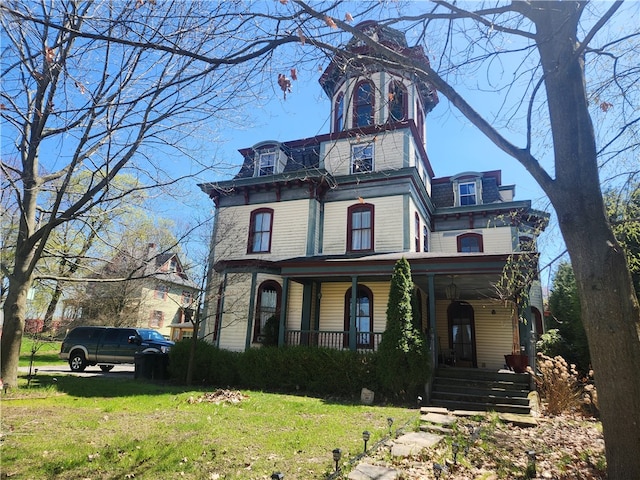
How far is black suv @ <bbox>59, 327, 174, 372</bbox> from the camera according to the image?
15.5m

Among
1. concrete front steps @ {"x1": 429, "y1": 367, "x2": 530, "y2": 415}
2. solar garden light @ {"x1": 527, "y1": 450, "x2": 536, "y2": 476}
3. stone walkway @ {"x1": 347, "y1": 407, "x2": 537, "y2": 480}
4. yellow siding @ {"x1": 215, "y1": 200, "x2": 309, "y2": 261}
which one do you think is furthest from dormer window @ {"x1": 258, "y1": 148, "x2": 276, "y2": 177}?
solar garden light @ {"x1": 527, "y1": 450, "x2": 536, "y2": 476}

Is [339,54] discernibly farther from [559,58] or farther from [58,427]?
[58,427]

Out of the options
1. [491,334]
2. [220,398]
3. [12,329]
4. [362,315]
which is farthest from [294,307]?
[12,329]

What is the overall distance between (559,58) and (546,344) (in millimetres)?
14238

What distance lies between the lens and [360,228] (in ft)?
50.4

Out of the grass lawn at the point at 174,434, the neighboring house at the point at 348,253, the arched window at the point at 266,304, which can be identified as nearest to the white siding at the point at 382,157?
the neighboring house at the point at 348,253

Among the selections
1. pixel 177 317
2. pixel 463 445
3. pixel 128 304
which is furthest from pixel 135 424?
pixel 177 317

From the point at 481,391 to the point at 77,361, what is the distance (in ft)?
49.6

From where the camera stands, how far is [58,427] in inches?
235

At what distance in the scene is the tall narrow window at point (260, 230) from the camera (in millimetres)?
16469

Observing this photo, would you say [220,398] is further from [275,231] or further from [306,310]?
[275,231]

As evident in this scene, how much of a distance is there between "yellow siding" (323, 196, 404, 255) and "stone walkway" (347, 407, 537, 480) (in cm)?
723

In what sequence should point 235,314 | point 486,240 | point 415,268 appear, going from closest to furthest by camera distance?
1. point 415,268
2. point 235,314
3. point 486,240

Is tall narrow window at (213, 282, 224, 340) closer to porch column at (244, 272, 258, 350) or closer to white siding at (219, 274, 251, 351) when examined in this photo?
white siding at (219, 274, 251, 351)
